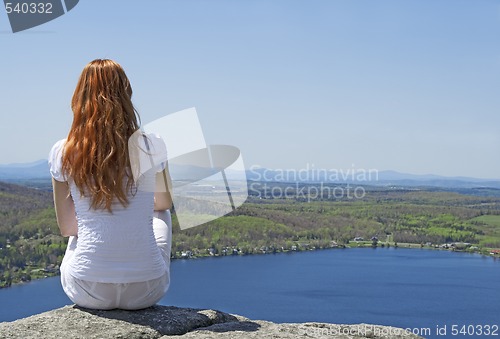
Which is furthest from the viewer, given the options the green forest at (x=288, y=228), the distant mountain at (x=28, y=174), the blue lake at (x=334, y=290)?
the distant mountain at (x=28, y=174)

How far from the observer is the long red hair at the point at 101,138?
2.61 m

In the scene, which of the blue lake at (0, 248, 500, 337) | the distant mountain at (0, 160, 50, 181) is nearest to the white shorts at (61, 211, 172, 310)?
the blue lake at (0, 248, 500, 337)

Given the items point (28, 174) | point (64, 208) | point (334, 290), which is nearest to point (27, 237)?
point (334, 290)

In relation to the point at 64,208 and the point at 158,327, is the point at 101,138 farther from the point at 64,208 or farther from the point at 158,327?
the point at 158,327

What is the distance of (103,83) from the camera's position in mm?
2641

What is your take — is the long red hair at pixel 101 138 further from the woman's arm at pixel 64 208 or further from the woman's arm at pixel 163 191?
the woman's arm at pixel 163 191

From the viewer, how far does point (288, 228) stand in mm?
60844

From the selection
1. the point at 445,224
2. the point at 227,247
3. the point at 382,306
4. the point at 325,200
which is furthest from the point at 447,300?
the point at 325,200

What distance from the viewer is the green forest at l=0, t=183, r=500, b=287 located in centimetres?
4094

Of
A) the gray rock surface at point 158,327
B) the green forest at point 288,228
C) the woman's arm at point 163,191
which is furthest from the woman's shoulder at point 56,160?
the green forest at point 288,228

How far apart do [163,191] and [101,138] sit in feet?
1.43

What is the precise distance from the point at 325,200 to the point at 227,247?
1360 inches

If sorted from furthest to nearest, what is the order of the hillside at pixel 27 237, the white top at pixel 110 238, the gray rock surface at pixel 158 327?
the hillside at pixel 27 237 → the white top at pixel 110 238 → the gray rock surface at pixel 158 327

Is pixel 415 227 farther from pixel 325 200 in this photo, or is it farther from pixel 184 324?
pixel 184 324
